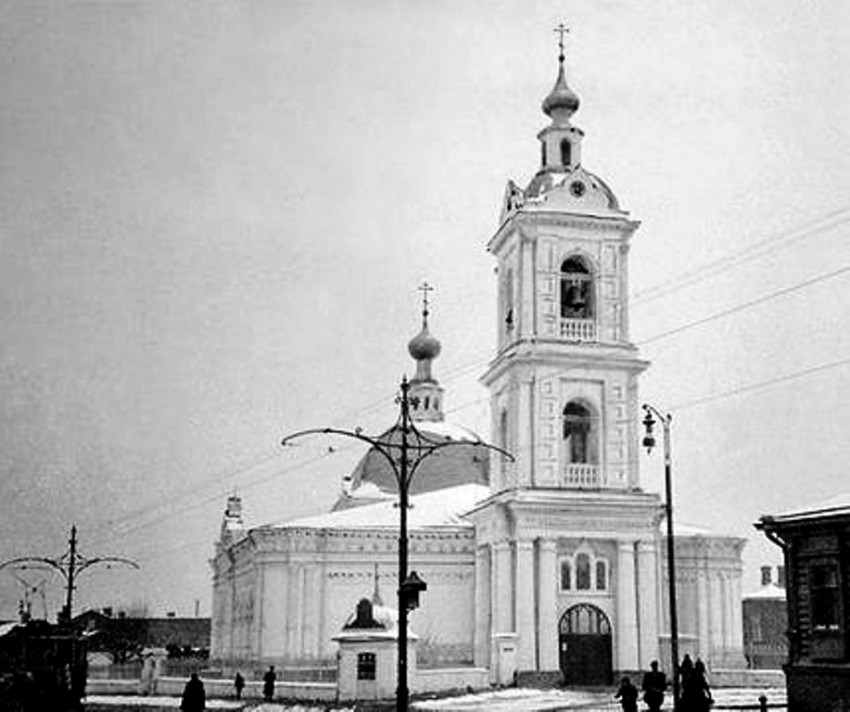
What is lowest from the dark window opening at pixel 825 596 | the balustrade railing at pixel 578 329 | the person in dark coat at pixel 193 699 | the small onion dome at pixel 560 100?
the person in dark coat at pixel 193 699

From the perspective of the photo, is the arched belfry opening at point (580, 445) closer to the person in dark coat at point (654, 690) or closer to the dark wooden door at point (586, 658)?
the dark wooden door at point (586, 658)

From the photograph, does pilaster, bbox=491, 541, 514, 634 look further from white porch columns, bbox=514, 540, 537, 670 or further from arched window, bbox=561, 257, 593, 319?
arched window, bbox=561, 257, 593, 319

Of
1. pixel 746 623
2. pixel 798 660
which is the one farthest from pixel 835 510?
pixel 746 623

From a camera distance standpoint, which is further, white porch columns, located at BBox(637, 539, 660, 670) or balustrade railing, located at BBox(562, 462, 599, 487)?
balustrade railing, located at BBox(562, 462, 599, 487)

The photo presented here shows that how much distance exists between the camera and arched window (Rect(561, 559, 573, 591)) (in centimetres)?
5203

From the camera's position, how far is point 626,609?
5181 cm

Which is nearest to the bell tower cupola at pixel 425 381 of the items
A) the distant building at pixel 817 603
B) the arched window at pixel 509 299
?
the arched window at pixel 509 299

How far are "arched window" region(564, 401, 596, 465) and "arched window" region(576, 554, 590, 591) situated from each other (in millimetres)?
3835

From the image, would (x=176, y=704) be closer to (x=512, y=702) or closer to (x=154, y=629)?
(x=512, y=702)

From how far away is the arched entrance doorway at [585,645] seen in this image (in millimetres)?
51344

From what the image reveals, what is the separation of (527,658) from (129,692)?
16.1m

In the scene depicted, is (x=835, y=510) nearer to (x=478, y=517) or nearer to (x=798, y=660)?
(x=798, y=660)

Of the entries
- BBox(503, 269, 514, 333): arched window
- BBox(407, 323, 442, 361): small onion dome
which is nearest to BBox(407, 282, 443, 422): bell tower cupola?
BBox(407, 323, 442, 361): small onion dome

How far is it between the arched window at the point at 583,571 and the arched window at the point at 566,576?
30cm
